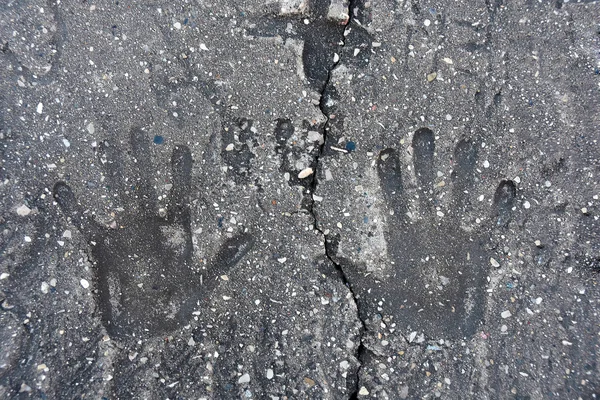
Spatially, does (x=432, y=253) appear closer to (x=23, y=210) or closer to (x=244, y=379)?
(x=244, y=379)

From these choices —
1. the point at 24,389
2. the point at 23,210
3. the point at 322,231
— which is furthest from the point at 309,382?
the point at 23,210

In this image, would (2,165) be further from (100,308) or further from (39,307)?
(100,308)

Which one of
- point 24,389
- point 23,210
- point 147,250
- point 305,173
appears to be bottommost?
point 24,389

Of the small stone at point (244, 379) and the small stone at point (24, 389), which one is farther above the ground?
the small stone at point (244, 379)

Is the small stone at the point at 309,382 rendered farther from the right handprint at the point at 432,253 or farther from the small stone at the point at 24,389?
the small stone at the point at 24,389

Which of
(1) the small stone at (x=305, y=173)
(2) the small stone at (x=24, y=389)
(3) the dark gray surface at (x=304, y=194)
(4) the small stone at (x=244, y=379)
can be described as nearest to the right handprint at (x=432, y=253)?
(3) the dark gray surface at (x=304, y=194)

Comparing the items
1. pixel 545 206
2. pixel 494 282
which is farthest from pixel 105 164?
pixel 545 206

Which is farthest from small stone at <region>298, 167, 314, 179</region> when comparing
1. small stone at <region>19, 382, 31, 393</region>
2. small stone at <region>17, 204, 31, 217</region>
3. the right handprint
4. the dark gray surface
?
small stone at <region>19, 382, 31, 393</region>

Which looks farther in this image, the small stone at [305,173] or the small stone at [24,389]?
the small stone at [305,173]
